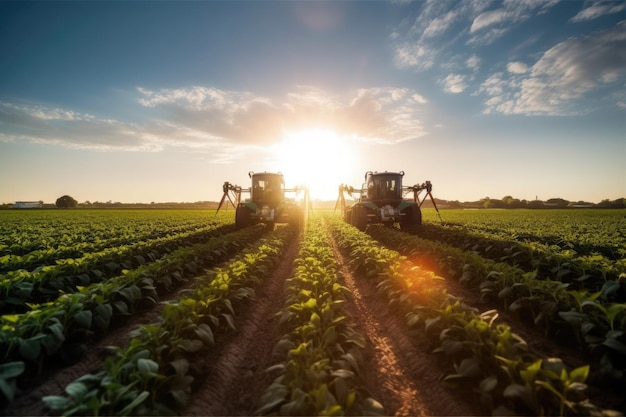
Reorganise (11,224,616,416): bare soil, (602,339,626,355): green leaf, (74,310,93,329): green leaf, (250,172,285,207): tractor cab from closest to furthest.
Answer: (602,339,626,355): green leaf
(11,224,616,416): bare soil
(74,310,93,329): green leaf
(250,172,285,207): tractor cab

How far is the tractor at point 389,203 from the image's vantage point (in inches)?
702

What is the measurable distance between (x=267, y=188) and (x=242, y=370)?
1636cm

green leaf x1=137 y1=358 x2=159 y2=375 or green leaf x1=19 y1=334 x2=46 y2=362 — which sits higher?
green leaf x1=137 y1=358 x2=159 y2=375

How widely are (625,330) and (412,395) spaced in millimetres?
2353

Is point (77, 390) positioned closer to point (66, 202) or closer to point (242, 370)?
point (242, 370)

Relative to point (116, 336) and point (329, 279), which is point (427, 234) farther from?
point (116, 336)

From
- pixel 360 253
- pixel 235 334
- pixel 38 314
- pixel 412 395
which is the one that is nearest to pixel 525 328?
pixel 412 395

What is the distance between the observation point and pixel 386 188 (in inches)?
740

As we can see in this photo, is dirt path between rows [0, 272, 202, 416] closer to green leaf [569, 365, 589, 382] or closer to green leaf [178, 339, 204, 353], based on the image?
green leaf [178, 339, 204, 353]

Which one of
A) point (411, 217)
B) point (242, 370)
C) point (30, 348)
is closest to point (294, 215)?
point (411, 217)

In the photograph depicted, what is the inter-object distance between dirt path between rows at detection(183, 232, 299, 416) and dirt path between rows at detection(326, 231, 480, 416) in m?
1.35

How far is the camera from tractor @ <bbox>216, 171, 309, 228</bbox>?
19.0 meters

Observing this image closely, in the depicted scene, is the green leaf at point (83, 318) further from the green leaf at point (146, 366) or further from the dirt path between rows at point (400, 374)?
the dirt path between rows at point (400, 374)

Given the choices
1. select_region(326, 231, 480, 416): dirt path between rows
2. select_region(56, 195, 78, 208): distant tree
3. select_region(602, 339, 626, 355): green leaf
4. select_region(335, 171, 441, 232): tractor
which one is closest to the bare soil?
select_region(326, 231, 480, 416): dirt path between rows
